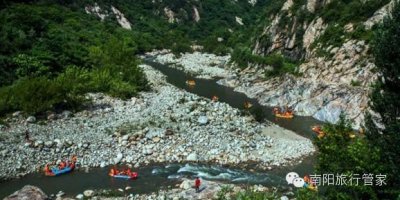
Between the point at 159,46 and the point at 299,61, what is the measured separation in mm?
60763

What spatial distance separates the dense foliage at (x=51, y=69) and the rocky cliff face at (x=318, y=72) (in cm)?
1823

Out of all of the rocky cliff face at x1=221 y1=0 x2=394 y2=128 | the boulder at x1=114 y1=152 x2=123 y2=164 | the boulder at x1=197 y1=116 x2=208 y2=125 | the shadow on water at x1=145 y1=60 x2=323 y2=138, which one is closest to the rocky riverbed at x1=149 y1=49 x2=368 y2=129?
the rocky cliff face at x1=221 y1=0 x2=394 y2=128

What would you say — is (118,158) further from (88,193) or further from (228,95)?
(228,95)

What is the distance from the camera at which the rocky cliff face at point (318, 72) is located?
158ft

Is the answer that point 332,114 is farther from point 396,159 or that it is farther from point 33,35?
point 33,35

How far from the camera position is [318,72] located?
5559 cm

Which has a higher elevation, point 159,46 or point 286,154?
point 159,46

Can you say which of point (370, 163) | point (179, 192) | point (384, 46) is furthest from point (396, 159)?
point (179, 192)

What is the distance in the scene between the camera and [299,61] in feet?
212

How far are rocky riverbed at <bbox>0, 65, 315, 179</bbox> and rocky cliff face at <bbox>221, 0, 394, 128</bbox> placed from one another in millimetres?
9233

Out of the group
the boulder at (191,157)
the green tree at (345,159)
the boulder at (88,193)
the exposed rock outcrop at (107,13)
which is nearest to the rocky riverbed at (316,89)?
the boulder at (191,157)

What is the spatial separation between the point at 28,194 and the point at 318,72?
132 feet

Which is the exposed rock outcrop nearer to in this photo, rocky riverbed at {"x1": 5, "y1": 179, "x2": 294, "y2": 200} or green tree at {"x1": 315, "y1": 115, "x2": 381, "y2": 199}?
rocky riverbed at {"x1": 5, "y1": 179, "x2": 294, "y2": 200}

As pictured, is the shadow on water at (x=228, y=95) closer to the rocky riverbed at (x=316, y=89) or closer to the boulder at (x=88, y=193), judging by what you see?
the rocky riverbed at (x=316, y=89)
